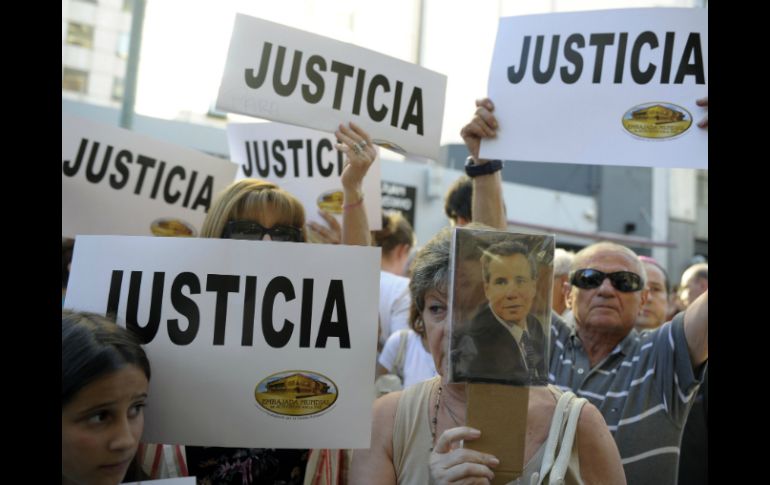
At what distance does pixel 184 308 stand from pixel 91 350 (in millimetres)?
347

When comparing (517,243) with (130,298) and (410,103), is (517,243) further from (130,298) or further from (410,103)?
(410,103)

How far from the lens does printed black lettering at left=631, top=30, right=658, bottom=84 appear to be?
276 cm

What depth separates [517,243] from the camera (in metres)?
1.73

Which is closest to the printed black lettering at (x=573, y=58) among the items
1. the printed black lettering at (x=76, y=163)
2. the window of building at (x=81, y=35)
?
the printed black lettering at (x=76, y=163)

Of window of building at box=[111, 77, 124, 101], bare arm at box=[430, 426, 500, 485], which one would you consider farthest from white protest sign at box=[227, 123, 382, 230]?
window of building at box=[111, 77, 124, 101]

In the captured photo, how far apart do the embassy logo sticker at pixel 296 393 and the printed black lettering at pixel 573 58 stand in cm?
149

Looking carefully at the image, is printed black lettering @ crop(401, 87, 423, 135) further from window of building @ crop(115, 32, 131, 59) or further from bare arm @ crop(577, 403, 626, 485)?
window of building @ crop(115, 32, 131, 59)

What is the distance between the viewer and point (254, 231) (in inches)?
102

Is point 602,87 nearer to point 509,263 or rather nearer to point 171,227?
point 509,263

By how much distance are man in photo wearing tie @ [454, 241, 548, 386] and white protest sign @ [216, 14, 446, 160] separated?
4.70ft
